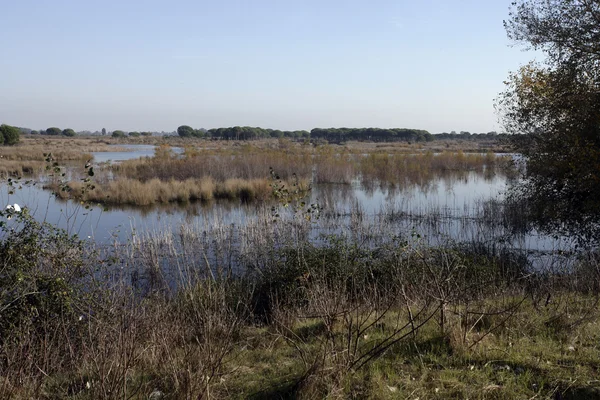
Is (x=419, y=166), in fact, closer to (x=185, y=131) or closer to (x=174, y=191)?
(x=174, y=191)

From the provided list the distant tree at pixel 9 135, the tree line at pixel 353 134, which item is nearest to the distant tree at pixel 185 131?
the tree line at pixel 353 134

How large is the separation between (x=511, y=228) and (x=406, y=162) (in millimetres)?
18772

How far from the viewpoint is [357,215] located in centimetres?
A: 1762

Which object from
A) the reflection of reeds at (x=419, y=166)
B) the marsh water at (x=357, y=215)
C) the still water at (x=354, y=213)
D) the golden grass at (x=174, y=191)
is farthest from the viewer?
the reflection of reeds at (x=419, y=166)

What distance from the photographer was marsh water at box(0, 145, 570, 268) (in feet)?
48.8

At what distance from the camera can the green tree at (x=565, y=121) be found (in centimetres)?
1188

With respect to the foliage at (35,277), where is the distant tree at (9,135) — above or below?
above

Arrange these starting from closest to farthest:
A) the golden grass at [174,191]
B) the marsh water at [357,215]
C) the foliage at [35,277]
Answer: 1. the foliage at [35,277]
2. the marsh water at [357,215]
3. the golden grass at [174,191]

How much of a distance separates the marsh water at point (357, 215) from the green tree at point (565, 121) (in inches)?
43.6

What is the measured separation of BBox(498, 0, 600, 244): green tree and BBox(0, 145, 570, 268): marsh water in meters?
1.11

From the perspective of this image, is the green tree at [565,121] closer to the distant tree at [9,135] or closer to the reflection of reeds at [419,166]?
the reflection of reeds at [419,166]

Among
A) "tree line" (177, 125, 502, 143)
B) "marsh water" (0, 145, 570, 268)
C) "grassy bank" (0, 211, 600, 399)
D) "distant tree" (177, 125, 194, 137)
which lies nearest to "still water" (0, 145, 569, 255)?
"marsh water" (0, 145, 570, 268)

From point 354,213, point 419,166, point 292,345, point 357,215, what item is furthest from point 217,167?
point 292,345

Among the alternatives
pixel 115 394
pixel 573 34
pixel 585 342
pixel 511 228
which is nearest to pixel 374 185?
pixel 511 228
